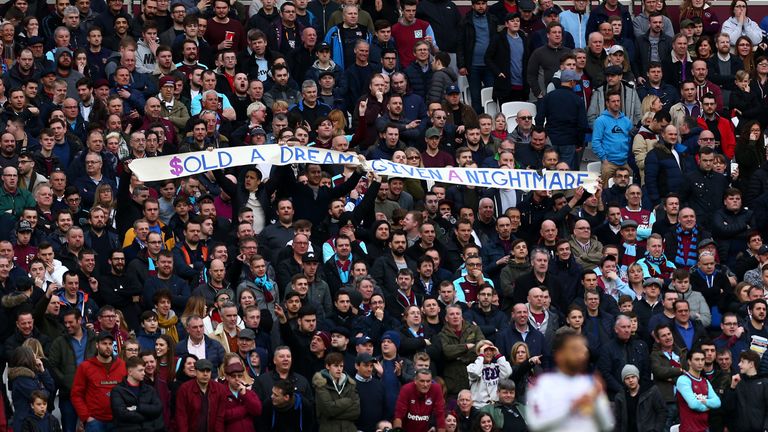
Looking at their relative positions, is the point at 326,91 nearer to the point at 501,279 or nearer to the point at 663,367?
the point at 501,279

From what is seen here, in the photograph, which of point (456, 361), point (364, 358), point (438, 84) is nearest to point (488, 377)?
point (456, 361)

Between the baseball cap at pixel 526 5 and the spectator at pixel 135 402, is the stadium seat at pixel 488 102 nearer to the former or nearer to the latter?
the baseball cap at pixel 526 5

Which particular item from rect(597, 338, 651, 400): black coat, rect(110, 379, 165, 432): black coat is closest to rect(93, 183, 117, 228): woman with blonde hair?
rect(110, 379, 165, 432): black coat

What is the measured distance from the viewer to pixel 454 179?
2228 cm

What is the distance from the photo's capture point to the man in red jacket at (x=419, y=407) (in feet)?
60.4

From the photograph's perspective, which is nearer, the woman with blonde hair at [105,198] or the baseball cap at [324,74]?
the woman with blonde hair at [105,198]

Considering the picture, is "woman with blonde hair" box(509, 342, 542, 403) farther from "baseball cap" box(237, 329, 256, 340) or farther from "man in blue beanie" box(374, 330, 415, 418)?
"baseball cap" box(237, 329, 256, 340)

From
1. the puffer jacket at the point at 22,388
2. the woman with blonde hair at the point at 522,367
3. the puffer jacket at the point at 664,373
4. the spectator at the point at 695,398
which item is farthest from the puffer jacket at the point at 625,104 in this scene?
the puffer jacket at the point at 22,388

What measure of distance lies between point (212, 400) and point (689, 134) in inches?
328

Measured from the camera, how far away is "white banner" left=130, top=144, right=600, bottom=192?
837 inches

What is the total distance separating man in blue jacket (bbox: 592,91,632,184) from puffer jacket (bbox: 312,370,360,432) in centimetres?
673

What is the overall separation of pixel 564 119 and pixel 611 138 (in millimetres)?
683

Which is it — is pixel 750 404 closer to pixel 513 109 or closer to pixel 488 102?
pixel 513 109

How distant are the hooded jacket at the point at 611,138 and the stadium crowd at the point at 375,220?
0.10 feet
